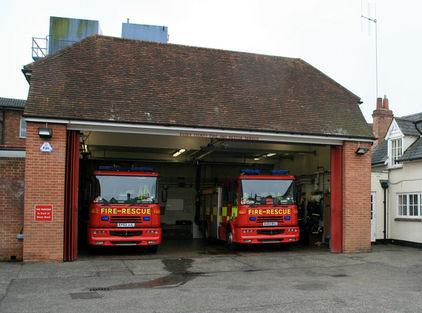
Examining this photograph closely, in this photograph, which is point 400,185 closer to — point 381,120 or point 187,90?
point 381,120

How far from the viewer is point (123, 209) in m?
15.4

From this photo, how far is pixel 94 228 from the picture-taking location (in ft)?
49.9

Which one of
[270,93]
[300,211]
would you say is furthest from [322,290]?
[300,211]

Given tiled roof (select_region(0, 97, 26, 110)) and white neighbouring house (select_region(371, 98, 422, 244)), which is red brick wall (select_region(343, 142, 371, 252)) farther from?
tiled roof (select_region(0, 97, 26, 110))

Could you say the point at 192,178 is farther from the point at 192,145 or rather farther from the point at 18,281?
the point at 18,281

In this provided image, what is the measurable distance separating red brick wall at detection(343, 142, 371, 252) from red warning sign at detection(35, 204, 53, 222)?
9.06 meters

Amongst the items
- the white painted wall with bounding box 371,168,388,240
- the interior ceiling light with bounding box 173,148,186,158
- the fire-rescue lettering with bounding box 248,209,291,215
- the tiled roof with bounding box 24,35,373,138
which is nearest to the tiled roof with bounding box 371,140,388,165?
the white painted wall with bounding box 371,168,388,240

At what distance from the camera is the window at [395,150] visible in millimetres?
19964

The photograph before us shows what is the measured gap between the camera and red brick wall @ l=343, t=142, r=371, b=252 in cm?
1658

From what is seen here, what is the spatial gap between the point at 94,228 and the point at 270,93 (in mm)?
7393

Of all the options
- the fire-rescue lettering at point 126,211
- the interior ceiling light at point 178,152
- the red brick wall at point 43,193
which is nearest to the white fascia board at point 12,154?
the red brick wall at point 43,193

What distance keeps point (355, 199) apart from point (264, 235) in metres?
3.19

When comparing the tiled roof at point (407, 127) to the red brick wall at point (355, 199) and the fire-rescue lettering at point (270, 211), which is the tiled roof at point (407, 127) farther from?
the fire-rescue lettering at point (270, 211)

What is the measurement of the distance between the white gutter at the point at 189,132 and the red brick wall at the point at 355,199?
597 mm
